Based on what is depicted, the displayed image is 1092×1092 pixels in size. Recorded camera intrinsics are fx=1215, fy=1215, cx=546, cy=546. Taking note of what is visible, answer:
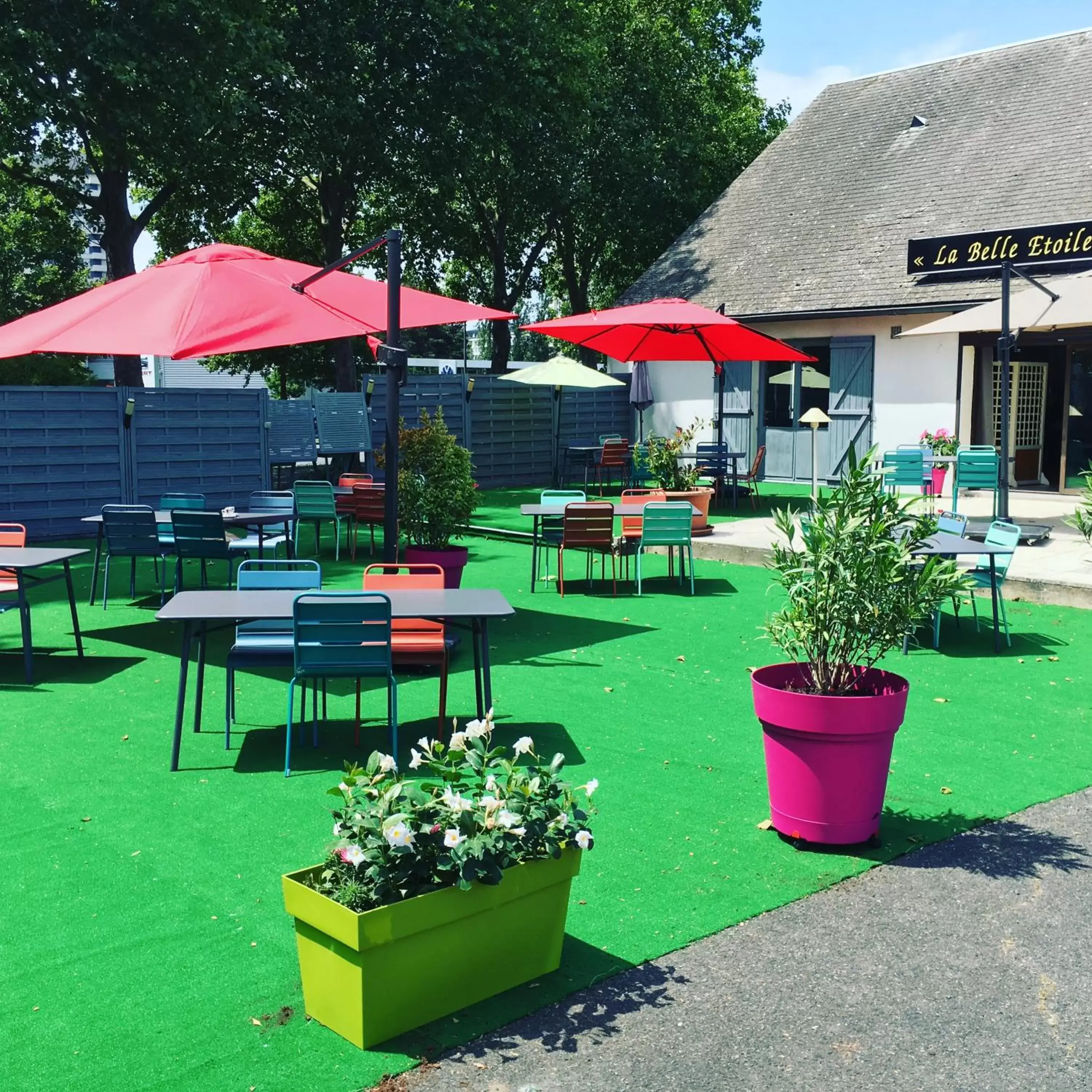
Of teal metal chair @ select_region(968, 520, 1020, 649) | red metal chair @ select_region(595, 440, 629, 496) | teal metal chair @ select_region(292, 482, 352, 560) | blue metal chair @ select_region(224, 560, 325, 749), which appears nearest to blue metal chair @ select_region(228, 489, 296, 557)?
teal metal chair @ select_region(292, 482, 352, 560)

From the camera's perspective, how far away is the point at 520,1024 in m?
3.79

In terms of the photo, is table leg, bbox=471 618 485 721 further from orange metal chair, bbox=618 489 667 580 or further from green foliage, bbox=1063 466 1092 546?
green foliage, bbox=1063 466 1092 546

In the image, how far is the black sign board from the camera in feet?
59.4

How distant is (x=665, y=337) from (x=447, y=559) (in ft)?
27.2

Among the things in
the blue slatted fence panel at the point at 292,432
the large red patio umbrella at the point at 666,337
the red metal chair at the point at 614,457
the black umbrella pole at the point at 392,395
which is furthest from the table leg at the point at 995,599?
the blue slatted fence panel at the point at 292,432

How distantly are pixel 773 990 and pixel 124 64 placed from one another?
61.8 feet

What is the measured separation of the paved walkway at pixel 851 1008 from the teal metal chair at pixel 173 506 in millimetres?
7678

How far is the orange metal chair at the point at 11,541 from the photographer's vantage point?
9078 millimetres

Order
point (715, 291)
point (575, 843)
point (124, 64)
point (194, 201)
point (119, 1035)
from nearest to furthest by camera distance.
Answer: point (119, 1035)
point (575, 843)
point (124, 64)
point (715, 291)
point (194, 201)

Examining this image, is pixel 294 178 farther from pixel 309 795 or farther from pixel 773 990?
pixel 773 990

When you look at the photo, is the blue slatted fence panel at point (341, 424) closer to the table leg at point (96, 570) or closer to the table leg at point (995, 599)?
the table leg at point (96, 570)

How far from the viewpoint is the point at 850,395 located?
70.1 ft

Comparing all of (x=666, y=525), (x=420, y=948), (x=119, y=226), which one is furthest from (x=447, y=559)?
(x=119, y=226)

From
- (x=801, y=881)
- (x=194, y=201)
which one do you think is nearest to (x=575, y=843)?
(x=801, y=881)
